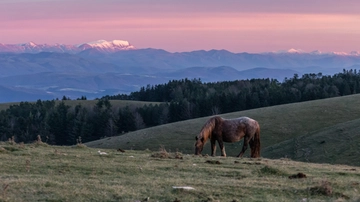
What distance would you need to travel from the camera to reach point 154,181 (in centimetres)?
1249

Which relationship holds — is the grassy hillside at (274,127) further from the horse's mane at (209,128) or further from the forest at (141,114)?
the forest at (141,114)

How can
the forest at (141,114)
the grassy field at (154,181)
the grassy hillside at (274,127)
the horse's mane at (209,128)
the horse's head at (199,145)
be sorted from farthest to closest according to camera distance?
1. the forest at (141,114)
2. the grassy hillside at (274,127)
3. the horse's mane at (209,128)
4. the horse's head at (199,145)
5. the grassy field at (154,181)

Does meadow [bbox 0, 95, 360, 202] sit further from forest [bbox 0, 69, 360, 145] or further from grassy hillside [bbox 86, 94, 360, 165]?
forest [bbox 0, 69, 360, 145]

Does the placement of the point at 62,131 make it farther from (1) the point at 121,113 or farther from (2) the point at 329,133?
(2) the point at 329,133

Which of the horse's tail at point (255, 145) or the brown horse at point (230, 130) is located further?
the horse's tail at point (255, 145)

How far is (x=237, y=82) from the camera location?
12275cm

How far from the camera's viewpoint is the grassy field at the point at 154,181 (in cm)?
1062

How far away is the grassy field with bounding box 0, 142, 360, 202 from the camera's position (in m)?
10.6

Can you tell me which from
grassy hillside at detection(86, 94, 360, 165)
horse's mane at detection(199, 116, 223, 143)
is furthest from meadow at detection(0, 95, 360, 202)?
grassy hillside at detection(86, 94, 360, 165)

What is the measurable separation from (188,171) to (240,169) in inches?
71.5

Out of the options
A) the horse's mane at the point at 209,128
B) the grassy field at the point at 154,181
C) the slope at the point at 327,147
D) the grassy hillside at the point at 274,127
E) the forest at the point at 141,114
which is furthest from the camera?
the forest at the point at 141,114

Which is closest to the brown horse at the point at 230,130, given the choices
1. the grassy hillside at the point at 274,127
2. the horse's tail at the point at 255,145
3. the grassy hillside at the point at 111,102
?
the horse's tail at the point at 255,145

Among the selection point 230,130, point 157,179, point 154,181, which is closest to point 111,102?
point 230,130

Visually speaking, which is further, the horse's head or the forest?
the forest
